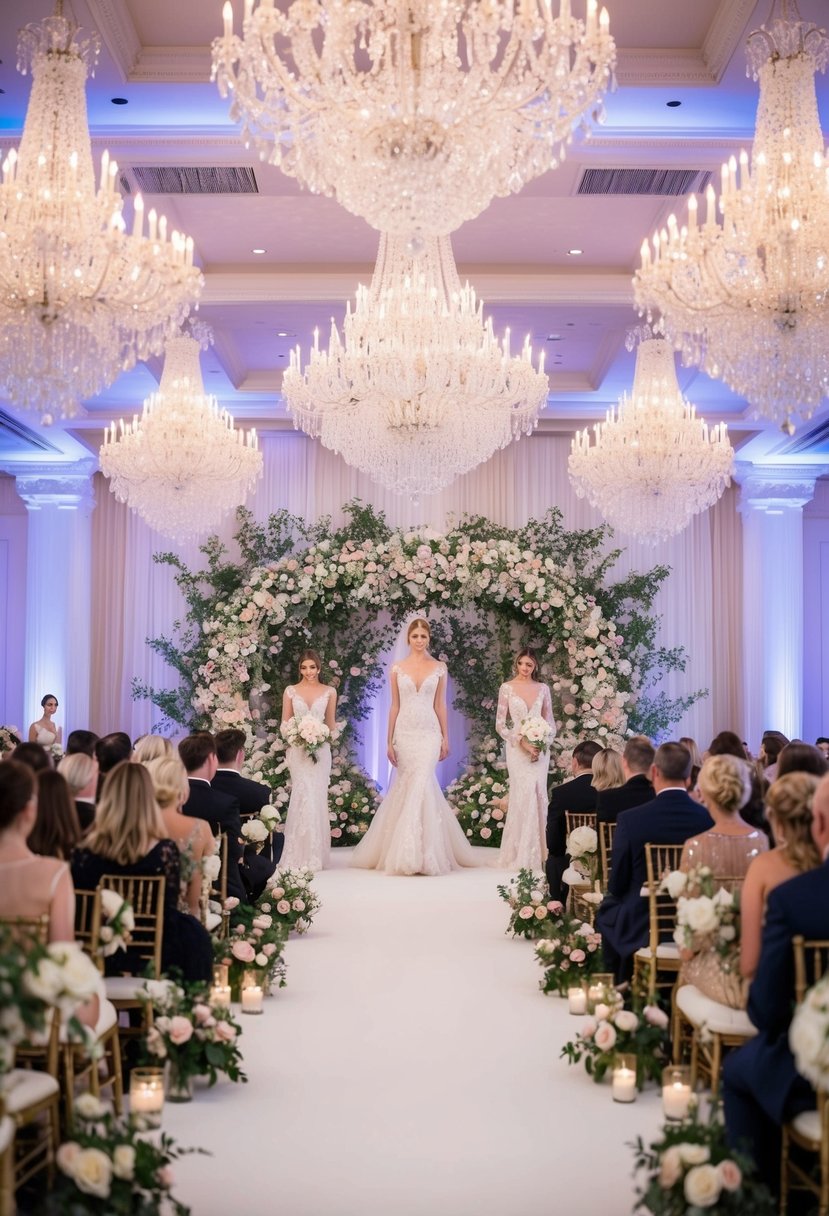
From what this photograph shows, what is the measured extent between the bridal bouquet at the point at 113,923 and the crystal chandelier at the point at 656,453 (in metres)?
7.73

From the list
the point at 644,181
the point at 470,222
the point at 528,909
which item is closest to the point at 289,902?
the point at 528,909

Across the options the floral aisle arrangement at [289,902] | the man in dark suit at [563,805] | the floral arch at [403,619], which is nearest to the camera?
the man in dark suit at [563,805]

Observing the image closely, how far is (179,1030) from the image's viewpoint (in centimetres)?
536

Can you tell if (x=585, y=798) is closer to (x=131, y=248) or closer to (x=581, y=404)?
(x=131, y=248)

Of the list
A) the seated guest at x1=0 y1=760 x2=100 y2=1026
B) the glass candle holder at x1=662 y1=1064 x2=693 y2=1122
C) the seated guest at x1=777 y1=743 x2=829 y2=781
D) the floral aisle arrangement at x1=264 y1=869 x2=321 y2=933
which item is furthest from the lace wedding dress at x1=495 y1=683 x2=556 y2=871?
the seated guest at x1=0 y1=760 x2=100 y2=1026

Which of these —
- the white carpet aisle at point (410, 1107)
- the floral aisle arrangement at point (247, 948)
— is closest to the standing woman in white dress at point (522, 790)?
the white carpet aisle at point (410, 1107)

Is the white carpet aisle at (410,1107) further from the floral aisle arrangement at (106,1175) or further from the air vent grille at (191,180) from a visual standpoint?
the air vent grille at (191,180)

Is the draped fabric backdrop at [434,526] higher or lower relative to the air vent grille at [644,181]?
lower

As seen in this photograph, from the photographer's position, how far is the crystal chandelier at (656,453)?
11.6 meters

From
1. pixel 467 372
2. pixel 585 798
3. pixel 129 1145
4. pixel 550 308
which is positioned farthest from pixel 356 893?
pixel 129 1145

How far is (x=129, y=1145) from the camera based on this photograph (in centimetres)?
378

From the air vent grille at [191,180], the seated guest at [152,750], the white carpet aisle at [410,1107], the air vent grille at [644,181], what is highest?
the air vent grille at [191,180]

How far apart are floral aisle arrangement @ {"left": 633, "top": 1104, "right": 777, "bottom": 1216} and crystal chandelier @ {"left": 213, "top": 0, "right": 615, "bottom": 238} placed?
391cm

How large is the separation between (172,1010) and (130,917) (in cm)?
81
